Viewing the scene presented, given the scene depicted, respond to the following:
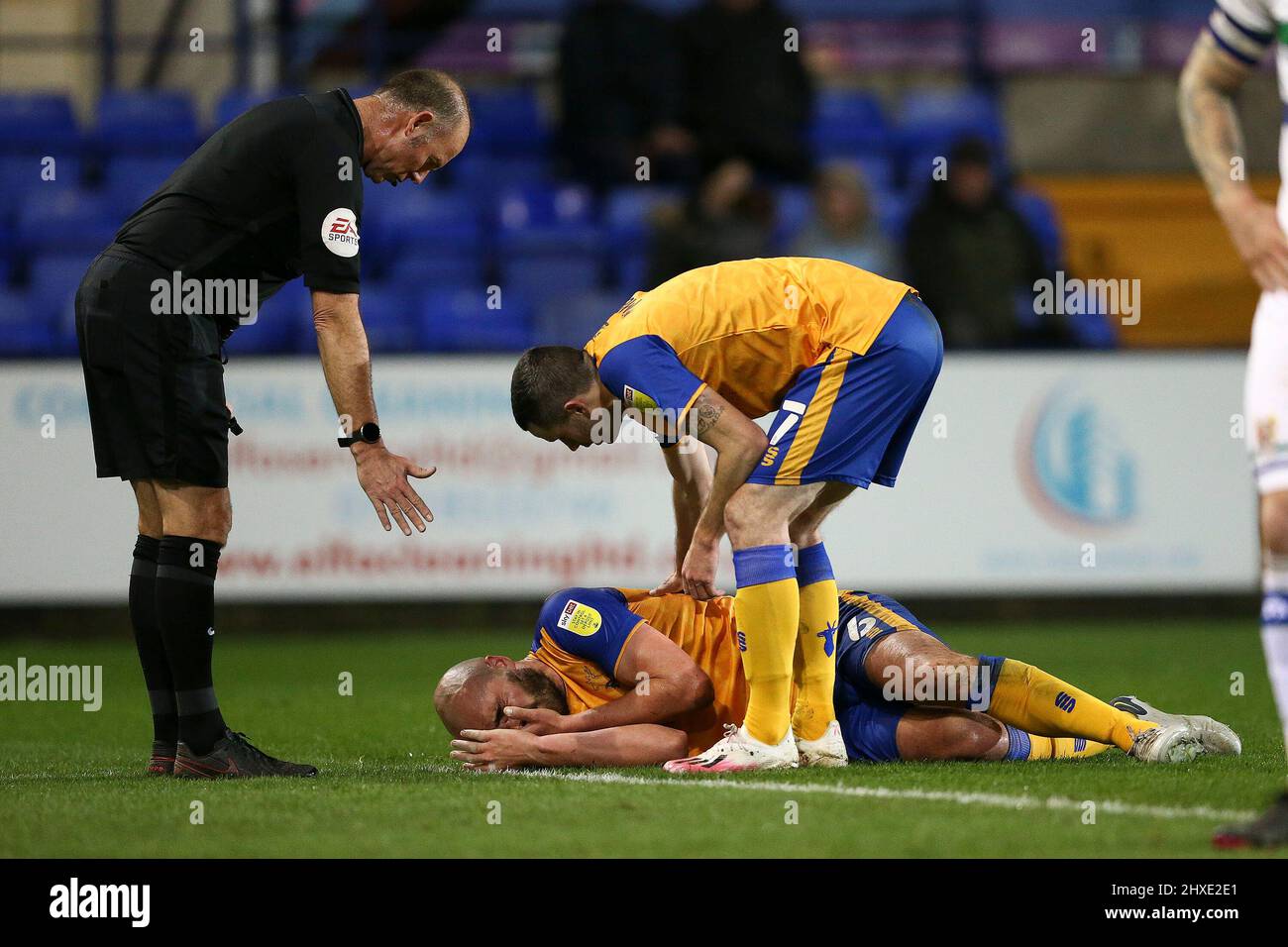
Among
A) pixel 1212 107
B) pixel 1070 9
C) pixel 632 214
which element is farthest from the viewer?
pixel 1070 9

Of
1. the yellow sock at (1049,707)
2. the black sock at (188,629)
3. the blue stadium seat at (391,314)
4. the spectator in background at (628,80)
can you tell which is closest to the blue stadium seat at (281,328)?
the blue stadium seat at (391,314)

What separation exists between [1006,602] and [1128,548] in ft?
2.80

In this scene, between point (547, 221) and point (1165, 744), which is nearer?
point (1165, 744)

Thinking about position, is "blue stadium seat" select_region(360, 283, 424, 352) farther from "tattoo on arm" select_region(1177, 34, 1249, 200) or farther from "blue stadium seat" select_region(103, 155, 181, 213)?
"tattoo on arm" select_region(1177, 34, 1249, 200)

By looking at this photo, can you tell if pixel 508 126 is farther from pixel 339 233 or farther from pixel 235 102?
pixel 339 233

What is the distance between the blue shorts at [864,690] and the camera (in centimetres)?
544

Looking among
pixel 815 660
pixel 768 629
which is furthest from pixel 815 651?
pixel 768 629

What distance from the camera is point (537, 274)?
12.5 m

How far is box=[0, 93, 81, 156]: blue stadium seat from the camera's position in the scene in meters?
13.1

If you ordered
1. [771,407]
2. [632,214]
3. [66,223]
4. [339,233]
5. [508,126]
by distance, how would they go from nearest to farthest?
[339,233] → [771,407] → [66,223] → [632,214] → [508,126]

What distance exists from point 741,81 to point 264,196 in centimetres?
804

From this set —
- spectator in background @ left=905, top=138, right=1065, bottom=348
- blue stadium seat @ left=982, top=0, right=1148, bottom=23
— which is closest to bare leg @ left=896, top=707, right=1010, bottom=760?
spectator in background @ left=905, top=138, right=1065, bottom=348

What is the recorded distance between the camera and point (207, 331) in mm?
5375
